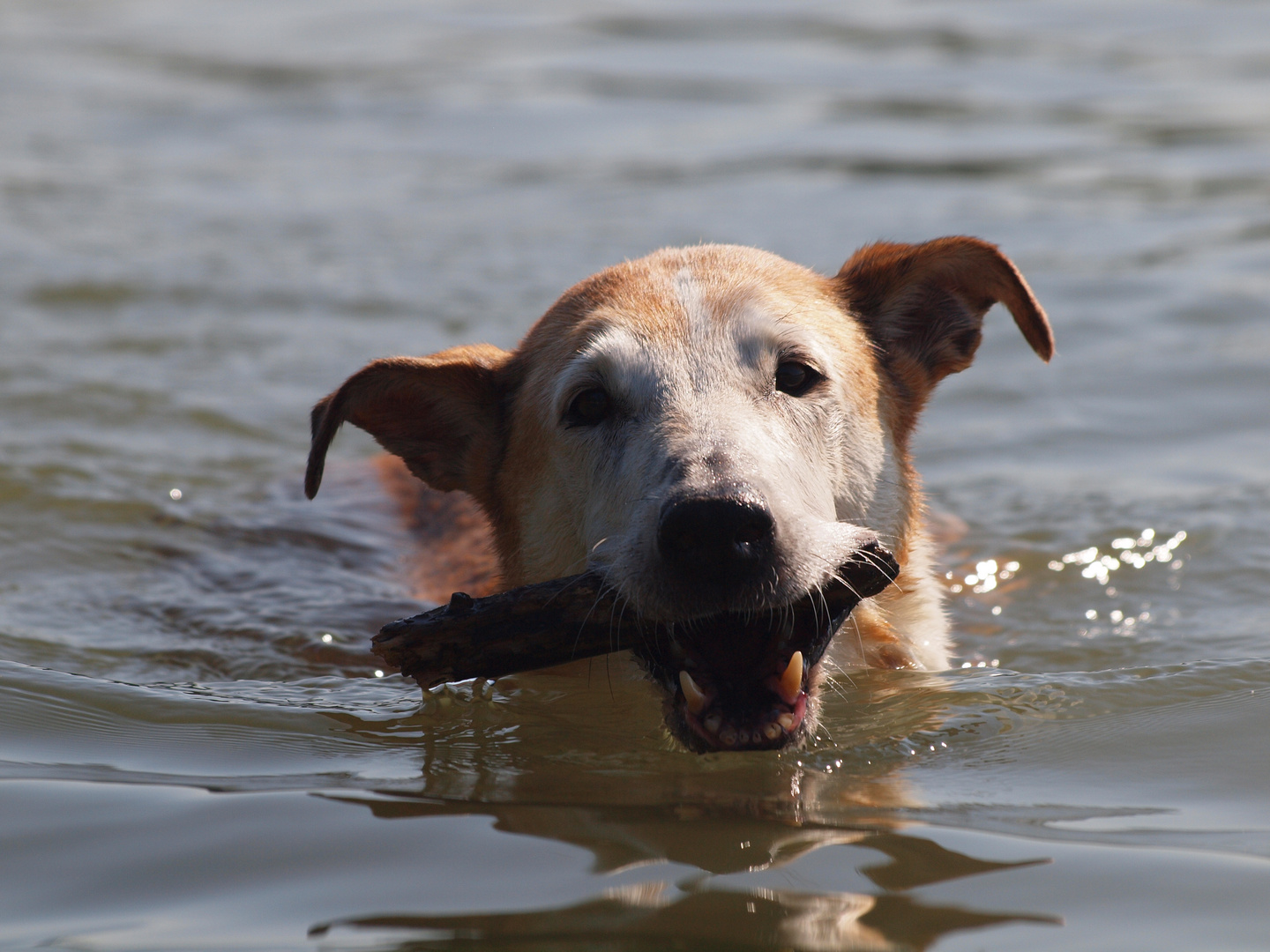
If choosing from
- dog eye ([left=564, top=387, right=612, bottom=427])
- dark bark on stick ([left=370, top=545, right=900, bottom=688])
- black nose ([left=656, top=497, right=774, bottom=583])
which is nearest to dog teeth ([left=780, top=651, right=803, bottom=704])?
dark bark on stick ([left=370, top=545, right=900, bottom=688])

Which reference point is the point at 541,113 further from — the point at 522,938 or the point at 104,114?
the point at 522,938

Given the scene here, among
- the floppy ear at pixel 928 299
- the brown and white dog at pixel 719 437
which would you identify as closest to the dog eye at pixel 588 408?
the brown and white dog at pixel 719 437

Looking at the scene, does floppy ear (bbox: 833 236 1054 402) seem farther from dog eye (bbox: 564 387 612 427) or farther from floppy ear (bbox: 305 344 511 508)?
floppy ear (bbox: 305 344 511 508)

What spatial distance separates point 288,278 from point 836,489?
8.16 metres

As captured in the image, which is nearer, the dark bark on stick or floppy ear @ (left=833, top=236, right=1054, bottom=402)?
the dark bark on stick

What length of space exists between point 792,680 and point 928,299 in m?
1.98

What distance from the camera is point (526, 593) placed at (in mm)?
4234

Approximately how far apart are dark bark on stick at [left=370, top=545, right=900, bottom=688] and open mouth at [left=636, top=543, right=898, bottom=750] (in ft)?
0.18

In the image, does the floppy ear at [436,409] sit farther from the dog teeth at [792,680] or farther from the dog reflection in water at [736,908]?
the dog reflection in water at [736,908]

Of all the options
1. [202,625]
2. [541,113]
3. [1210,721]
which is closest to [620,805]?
[1210,721]

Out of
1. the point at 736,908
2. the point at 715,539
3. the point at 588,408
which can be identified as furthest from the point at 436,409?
the point at 736,908

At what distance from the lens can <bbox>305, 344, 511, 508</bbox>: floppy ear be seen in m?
5.14

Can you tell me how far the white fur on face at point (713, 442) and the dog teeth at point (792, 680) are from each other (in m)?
0.22

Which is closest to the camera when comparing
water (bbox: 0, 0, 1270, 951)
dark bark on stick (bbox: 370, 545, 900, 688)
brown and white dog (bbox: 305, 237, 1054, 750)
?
water (bbox: 0, 0, 1270, 951)
